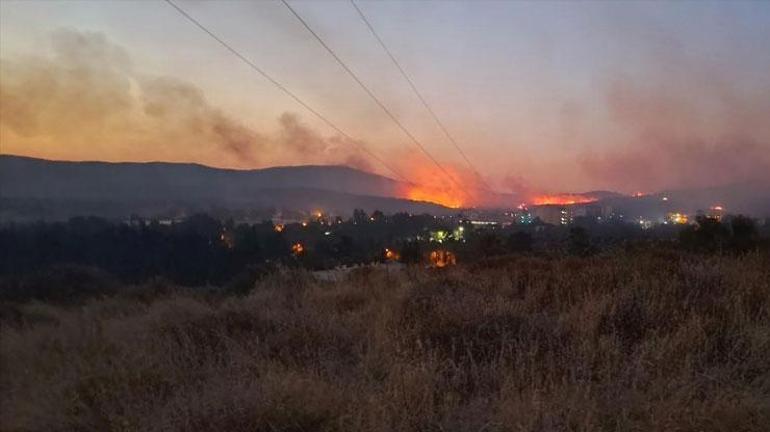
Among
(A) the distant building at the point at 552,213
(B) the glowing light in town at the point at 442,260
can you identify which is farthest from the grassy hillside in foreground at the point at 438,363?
(A) the distant building at the point at 552,213

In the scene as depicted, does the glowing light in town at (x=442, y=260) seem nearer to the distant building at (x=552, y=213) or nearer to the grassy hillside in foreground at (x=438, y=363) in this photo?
the grassy hillside in foreground at (x=438, y=363)

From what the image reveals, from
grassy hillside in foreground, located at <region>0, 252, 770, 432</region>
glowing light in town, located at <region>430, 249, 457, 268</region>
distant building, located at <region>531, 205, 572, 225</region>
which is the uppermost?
distant building, located at <region>531, 205, 572, 225</region>

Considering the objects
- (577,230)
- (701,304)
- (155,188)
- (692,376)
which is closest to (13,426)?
(692,376)

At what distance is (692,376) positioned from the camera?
435 centimetres

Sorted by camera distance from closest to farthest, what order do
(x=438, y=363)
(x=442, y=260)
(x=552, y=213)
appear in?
(x=438, y=363), (x=442, y=260), (x=552, y=213)

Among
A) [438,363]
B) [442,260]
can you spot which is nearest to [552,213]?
[442,260]

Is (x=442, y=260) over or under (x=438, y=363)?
under

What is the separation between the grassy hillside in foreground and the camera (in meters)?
3.83

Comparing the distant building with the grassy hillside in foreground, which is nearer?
the grassy hillside in foreground

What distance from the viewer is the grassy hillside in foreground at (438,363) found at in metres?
3.83

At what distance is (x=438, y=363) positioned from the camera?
4781mm

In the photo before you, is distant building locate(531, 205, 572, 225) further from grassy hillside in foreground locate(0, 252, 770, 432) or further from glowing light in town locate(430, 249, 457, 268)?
grassy hillside in foreground locate(0, 252, 770, 432)

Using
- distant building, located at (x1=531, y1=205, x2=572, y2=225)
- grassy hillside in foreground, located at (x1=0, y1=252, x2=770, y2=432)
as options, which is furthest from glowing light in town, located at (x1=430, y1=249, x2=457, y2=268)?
distant building, located at (x1=531, y1=205, x2=572, y2=225)

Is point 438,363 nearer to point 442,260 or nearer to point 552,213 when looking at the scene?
point 442,260
